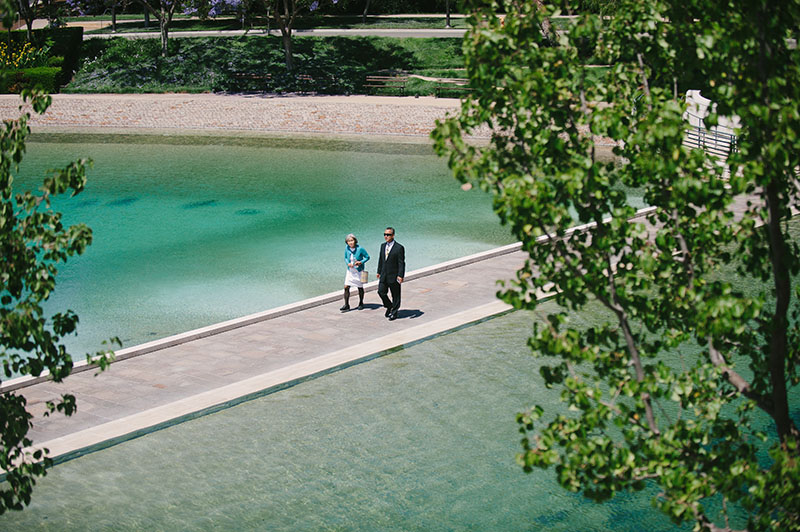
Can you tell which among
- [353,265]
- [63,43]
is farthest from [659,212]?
[63,43]

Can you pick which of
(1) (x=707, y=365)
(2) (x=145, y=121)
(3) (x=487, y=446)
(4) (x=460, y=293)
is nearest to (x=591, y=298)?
(4) (x=460, y=293)

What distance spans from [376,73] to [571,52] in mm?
41338

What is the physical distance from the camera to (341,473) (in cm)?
1045

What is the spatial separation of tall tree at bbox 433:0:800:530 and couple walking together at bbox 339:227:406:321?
28.5ft

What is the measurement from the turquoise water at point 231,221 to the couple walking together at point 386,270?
1.85m

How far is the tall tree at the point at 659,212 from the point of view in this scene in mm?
5703

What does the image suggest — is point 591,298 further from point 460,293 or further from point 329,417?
point 329,417

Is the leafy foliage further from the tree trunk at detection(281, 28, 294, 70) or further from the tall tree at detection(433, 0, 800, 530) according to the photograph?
the tall tree at detection(433, 0, 800, 530)

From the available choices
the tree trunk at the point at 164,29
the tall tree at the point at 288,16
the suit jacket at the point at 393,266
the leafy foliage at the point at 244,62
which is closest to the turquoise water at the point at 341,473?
the suit jacket at the point at 393,266

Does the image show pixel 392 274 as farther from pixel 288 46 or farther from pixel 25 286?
pixel 288 46

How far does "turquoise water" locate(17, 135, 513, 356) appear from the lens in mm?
17250

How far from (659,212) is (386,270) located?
29.1ft

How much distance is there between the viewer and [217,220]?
24125 mm

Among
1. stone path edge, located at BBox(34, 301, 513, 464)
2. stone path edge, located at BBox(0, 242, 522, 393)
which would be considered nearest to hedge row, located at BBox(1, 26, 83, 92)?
stone path edge, located at BBox(0, 242, 522, 393)
